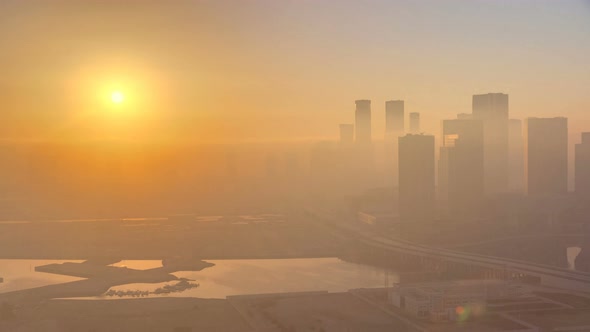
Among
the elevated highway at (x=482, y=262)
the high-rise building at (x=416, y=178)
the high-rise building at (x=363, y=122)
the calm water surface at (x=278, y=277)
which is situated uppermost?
the high-rise building at (x=363, y=122)

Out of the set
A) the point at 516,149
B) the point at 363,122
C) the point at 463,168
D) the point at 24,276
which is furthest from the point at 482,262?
the point at 516,149

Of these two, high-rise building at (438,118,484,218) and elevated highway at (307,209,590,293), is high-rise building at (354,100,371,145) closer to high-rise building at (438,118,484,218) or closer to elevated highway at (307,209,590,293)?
high-rise building at (438,118,484,218)

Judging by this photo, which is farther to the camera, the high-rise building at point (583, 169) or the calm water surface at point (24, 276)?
the high-rise building at point (583, 169)

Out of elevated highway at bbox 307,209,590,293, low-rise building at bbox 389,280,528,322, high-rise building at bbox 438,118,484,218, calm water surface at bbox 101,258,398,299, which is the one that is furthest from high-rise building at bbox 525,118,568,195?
low-rise building at bbox 389,280,528,322

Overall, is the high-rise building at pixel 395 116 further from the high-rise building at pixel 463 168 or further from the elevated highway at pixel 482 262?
the elevated highway at pixel 482 262

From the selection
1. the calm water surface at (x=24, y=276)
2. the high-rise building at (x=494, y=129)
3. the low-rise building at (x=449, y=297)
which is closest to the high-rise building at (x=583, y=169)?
the high-rise building at (x=494, y=129)

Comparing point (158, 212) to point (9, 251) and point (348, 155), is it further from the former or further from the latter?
point (348, 155)

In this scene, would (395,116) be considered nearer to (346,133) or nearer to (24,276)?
(346,133)
